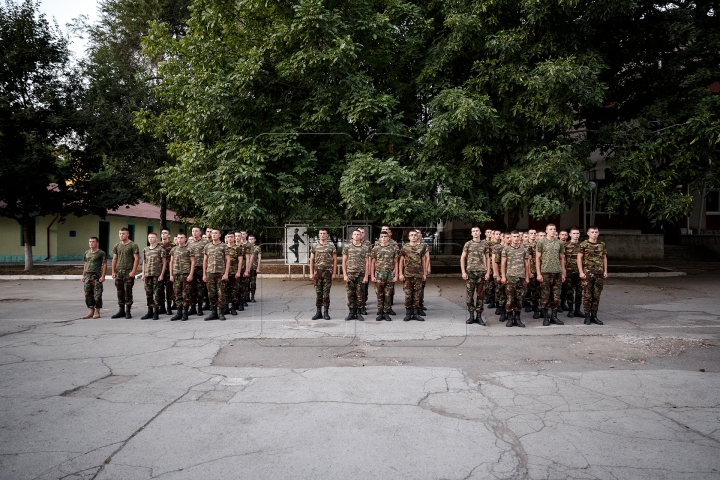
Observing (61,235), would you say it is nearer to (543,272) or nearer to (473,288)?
(473,288)

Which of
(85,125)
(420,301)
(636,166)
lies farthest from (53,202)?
(636,166)

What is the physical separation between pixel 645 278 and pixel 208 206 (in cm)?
1583

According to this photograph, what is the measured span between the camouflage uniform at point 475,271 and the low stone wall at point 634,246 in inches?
699

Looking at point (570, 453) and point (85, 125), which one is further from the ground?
point (85, 125)

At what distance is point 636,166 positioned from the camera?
15.0 metres

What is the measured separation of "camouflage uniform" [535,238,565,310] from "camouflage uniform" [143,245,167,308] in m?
7.89

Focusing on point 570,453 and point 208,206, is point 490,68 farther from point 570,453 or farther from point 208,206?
point 570,453

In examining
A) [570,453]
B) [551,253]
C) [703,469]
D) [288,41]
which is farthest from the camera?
[288,41]

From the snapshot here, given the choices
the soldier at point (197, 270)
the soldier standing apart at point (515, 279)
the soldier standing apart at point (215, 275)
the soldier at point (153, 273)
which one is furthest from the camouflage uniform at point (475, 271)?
the soldier at point (153, 273)

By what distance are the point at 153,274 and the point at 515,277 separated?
292 inches

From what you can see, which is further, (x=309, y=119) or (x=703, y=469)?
(x=309, y=119)

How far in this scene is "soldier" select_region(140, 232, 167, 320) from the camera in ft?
33.3

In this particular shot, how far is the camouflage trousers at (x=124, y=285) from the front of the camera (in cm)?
1024

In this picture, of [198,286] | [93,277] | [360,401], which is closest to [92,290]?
[93,277]
